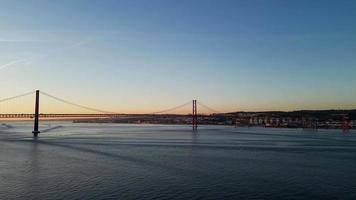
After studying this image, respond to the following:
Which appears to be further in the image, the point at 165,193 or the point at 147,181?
Result: the point at 147,181

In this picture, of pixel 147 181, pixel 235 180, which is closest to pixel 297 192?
pixel 235 180

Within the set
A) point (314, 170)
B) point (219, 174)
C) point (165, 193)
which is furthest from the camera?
point (314, 170)

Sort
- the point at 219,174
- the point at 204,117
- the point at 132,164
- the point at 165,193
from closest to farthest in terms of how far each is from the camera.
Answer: the point at 165,193
the point at 219,174
the point at 132,164
the point at 204,117

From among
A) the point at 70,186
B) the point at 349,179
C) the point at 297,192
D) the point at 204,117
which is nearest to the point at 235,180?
the point at 297,192

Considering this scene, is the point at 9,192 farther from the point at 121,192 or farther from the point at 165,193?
the point at 165,193

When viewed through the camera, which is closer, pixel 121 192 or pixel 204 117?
pixel 121 192

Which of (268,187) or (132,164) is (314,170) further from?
(132,164)

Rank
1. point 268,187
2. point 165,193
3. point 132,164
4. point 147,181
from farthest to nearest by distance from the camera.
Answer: point 132,164
point 147,181
point 268,187
point 165,193

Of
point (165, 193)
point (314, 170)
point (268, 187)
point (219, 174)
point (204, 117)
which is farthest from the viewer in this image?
point (204, 117)
